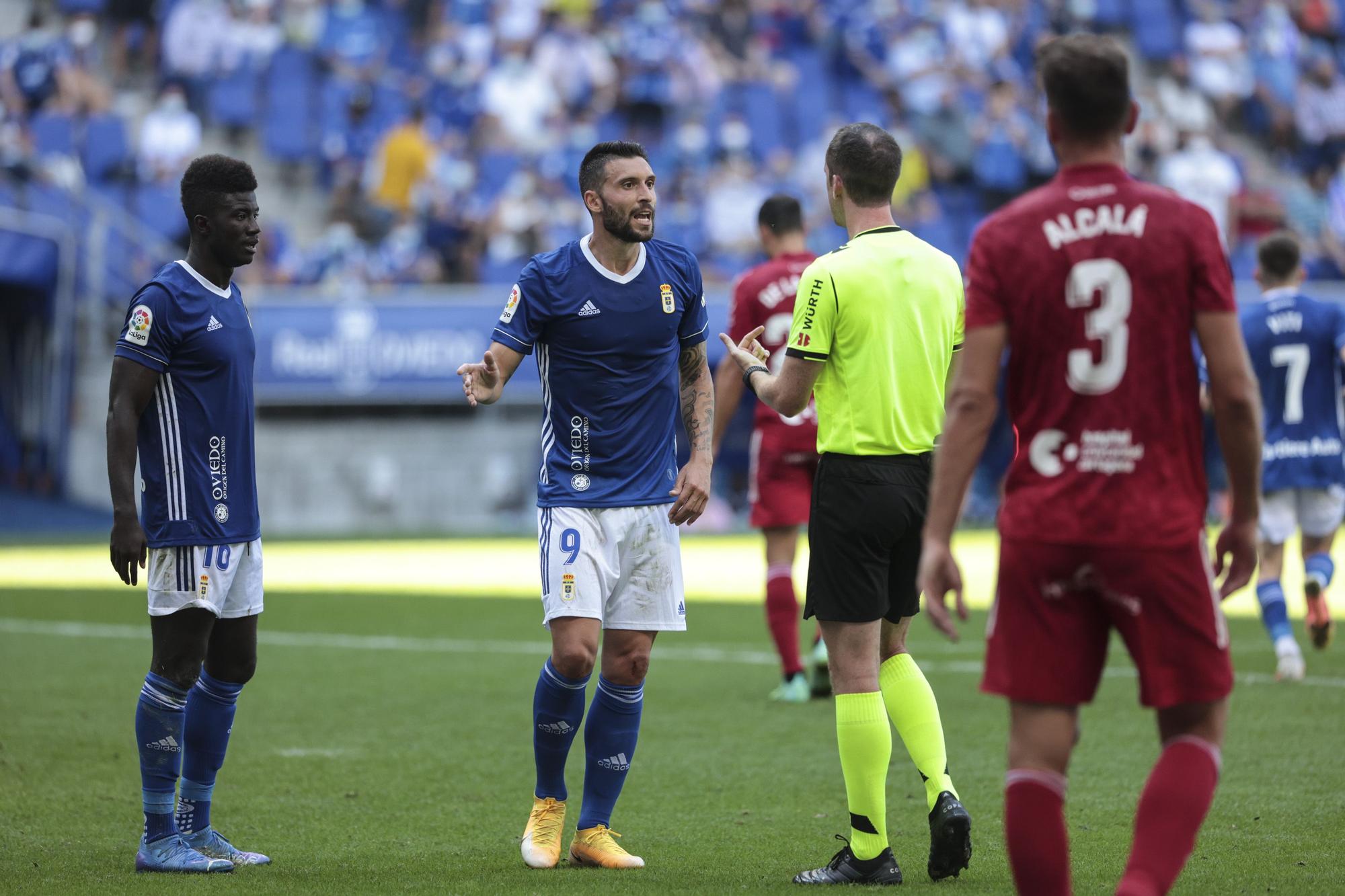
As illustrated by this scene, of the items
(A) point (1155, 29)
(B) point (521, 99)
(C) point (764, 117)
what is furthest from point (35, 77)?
(A) point (1155, 29)

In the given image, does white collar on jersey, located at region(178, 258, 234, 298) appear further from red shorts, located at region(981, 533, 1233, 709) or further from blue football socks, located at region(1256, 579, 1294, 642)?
blue football socks, located at region(1256, 579, 1294, 642)

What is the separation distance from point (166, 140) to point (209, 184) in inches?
714

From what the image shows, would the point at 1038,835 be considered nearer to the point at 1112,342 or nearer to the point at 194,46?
the point at 1112,342

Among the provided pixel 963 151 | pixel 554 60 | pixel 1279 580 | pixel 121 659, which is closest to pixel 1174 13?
pixel 963 151

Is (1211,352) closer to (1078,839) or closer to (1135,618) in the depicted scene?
(1135,618)

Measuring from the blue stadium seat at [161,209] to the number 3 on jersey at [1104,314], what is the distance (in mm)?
19095

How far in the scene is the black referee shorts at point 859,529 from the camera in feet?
16.4

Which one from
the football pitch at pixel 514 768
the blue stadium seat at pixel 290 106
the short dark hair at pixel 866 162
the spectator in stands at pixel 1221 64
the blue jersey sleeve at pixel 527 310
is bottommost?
the football pitch at pixel 514 768

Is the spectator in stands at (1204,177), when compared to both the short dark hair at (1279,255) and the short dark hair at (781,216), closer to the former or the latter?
the short dark hair at (1279,255)

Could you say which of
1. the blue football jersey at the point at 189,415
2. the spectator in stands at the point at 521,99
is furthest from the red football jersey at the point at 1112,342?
the spectator in stands at the point at 521,99

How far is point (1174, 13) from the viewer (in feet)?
94.4

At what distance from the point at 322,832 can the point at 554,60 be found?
802 inches

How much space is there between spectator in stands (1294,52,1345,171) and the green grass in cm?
1721

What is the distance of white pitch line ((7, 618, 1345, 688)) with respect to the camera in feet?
33.4
